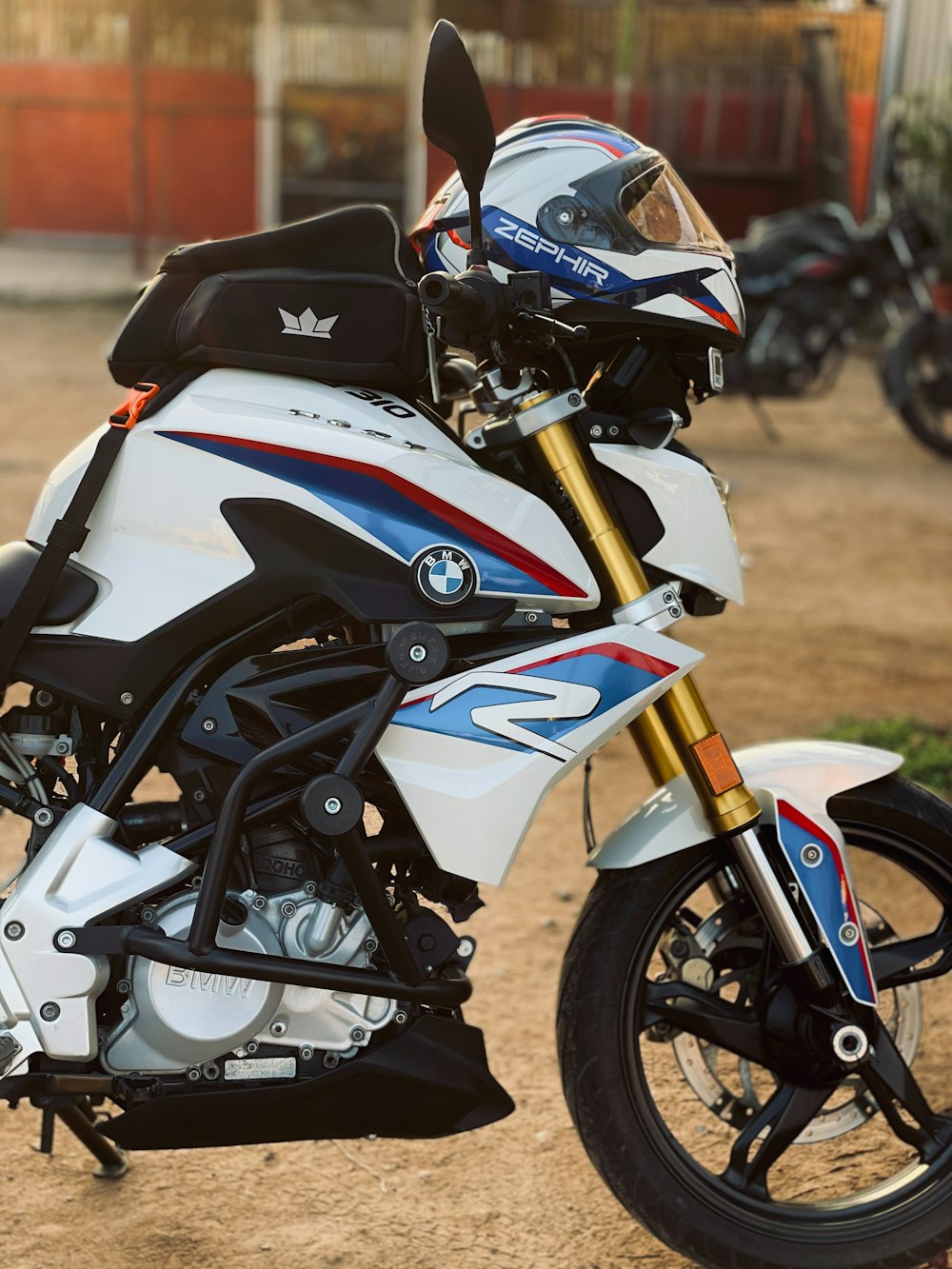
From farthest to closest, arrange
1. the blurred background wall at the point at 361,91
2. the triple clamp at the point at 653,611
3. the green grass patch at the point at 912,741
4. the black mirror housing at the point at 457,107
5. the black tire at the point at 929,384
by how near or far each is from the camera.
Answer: the blurred background wall at the point at 361,91 < the black tire at the point at 929,384 < the green grass patch at the point at 912,741 < the triple clamp at the point at 653,611 < the black mirror housing at the point at 457,107

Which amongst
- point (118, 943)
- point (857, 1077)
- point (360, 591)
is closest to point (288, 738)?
point (360, 591)

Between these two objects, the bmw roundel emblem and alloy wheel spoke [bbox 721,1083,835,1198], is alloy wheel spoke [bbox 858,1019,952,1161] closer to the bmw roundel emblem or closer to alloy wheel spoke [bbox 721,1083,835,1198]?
alloy wheel spoke [bbox 721,1083,835,1198]

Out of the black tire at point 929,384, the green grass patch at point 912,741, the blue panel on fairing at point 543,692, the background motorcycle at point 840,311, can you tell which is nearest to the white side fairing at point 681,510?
the blue panel on fairing at point 543,692

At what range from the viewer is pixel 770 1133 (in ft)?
7.62

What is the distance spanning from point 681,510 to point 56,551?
874mm

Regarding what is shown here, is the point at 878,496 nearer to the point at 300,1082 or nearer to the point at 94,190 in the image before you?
the point at 300,1082

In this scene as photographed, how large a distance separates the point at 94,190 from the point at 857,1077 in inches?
566

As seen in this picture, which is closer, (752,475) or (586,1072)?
(586,1072)

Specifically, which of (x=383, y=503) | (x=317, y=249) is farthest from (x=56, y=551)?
(x=317, y=249)

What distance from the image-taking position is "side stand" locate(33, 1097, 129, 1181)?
7.85 ft

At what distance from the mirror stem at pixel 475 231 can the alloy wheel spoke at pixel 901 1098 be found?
1.28 meters

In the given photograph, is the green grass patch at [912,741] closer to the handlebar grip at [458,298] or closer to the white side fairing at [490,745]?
the white side fairing at [490,745]

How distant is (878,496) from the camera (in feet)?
26.6

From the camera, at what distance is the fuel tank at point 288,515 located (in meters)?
2.05
